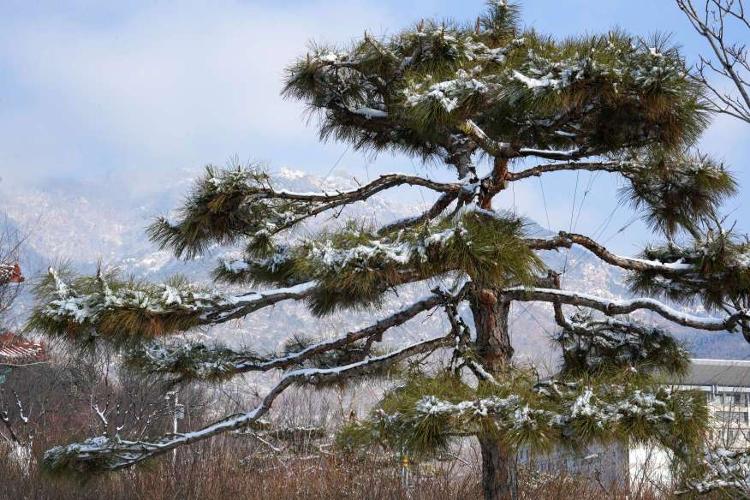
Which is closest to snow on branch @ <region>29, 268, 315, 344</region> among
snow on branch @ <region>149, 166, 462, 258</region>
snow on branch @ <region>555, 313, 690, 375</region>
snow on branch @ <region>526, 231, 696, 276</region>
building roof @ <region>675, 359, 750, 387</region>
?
snow on branch @ <region>149, 166, 462, 258</region>

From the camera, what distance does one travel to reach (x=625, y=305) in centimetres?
453

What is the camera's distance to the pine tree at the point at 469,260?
11.9ft

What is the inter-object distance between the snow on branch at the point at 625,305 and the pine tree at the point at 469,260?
0.01 metres

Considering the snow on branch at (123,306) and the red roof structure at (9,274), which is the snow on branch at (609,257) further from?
the red roof structure at (9,274)

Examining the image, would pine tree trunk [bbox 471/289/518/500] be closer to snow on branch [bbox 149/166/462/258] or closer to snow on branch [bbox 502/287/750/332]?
snow on branch [bbox 502/287/750/332]

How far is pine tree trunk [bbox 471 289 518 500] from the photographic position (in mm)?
4562

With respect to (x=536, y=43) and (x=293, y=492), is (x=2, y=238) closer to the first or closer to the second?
(x=293, y=492)

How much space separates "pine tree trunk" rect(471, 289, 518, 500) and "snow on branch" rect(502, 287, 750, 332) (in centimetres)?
12

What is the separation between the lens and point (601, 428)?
340 centimetres

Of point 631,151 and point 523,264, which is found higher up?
point 631,151

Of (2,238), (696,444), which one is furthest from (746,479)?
(2,238)

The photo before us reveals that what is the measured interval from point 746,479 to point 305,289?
2.17 m

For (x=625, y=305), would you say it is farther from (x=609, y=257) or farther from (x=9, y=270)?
(x=9, y=270)

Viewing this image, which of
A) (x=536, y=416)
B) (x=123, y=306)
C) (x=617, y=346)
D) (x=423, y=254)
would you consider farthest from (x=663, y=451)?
(x=123, y=306)
